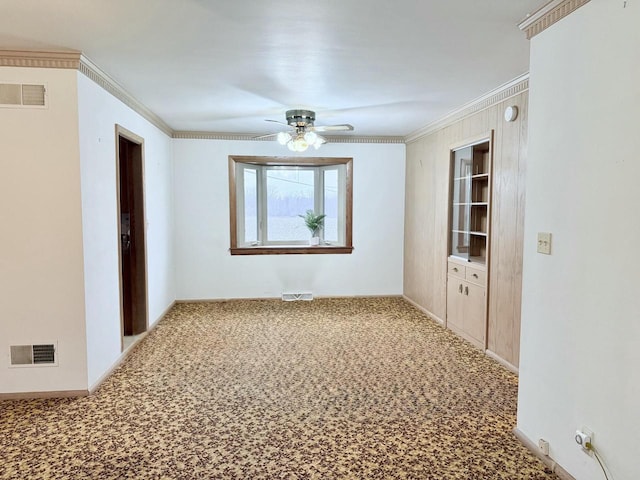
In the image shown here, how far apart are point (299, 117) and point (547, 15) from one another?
8.71 ft

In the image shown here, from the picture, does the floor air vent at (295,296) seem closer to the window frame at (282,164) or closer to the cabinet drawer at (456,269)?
the window frame at (282,164)

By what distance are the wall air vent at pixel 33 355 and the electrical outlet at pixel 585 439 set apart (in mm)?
3339

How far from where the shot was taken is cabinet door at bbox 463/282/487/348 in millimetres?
3932

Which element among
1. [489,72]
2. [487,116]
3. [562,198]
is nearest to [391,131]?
[487,116]

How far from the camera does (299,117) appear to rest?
436 centimetres

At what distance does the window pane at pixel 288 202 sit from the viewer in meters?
6.43

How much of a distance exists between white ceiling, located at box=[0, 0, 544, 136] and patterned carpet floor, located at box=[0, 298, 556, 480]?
2472mm

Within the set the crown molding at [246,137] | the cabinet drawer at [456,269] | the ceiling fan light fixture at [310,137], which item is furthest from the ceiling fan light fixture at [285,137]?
the cabinet drawer at [456,269]

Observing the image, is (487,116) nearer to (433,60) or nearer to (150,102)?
(433,60)

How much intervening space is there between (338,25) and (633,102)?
5.09 feet

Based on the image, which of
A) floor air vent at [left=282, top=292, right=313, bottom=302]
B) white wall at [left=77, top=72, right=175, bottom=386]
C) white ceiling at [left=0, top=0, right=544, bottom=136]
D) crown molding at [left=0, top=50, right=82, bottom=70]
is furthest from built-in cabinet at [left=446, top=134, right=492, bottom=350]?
crown molding at [left=0, top=50, right=82, bottom=70]

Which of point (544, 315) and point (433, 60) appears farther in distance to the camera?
point (433, 60)

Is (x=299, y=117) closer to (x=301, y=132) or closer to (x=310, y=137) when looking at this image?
(x=301, y=132)

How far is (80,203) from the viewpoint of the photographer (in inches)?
113
